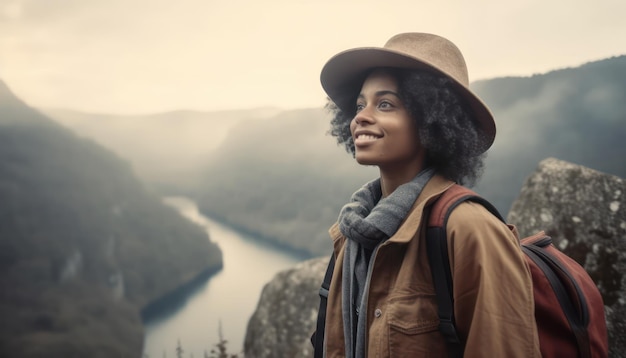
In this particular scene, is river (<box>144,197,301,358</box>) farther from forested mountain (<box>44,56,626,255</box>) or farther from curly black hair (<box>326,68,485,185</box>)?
curly black hair (<box>326,68,485,185</box>)

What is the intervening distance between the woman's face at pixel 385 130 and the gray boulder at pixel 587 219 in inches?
104

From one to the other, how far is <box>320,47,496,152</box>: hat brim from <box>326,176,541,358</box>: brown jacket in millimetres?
588

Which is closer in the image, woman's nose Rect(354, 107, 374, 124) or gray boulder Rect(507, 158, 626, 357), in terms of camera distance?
woman's nose Rect(354, 107, 374, 124)

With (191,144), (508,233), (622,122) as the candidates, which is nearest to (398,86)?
(508,233)

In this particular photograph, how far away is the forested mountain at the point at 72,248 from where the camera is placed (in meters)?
25.9

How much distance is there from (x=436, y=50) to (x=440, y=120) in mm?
431

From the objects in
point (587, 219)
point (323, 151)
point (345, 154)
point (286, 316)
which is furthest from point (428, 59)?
point (323, 151)

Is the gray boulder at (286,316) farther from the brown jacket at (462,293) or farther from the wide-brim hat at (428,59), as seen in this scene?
the wide-brim hat at (428,59)

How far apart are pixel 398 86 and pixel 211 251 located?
5253cm

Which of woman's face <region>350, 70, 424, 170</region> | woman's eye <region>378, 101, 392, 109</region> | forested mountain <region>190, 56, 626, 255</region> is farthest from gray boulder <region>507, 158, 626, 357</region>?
forested mountain <region>190, 56, 626, 255</region>

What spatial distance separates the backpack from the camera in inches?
60.0

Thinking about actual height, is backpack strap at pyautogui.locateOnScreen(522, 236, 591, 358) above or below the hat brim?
below

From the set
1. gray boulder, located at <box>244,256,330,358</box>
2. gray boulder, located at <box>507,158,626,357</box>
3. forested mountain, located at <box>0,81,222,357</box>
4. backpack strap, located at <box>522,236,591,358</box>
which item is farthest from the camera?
forested mountain, located at <box>0,81,222,357</box>

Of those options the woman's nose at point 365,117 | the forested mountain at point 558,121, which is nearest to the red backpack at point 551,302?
the woman's nose at point 365,117
